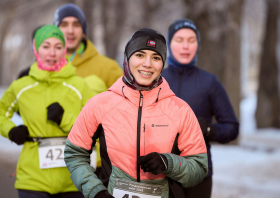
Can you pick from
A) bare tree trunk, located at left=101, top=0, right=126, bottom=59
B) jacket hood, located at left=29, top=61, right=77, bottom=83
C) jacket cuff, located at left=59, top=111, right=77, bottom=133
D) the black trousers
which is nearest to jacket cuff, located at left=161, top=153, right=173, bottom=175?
jacket cuff, located at left=59, top=111, right=77, bottom=133

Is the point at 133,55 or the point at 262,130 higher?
the point at 133,55

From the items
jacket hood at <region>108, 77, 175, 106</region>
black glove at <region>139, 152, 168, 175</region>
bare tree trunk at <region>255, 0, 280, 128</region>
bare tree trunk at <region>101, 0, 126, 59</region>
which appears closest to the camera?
black glove at <region>139, 152, 168, 175</region>

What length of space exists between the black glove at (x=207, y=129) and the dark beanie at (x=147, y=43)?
1.01 metres

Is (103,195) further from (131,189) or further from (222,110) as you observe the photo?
(222,110)

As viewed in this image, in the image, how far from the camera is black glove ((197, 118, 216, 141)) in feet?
11.5

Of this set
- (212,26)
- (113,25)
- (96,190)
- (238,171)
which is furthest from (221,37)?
(113,25)

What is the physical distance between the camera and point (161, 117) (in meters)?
2.62

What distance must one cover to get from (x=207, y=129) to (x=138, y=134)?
1.14 metres

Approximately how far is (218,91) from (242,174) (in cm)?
492

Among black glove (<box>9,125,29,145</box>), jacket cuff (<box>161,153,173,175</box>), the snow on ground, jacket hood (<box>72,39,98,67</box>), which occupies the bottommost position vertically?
the snow on ground

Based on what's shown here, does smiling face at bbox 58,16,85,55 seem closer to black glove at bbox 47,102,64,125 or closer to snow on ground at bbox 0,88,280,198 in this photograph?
black glove at bbox 47,102,64,125

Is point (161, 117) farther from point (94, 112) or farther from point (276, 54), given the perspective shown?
point (276, 54)

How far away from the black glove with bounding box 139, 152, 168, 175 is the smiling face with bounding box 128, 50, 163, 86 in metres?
0.53

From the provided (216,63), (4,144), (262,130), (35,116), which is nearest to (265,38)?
(262,130)
